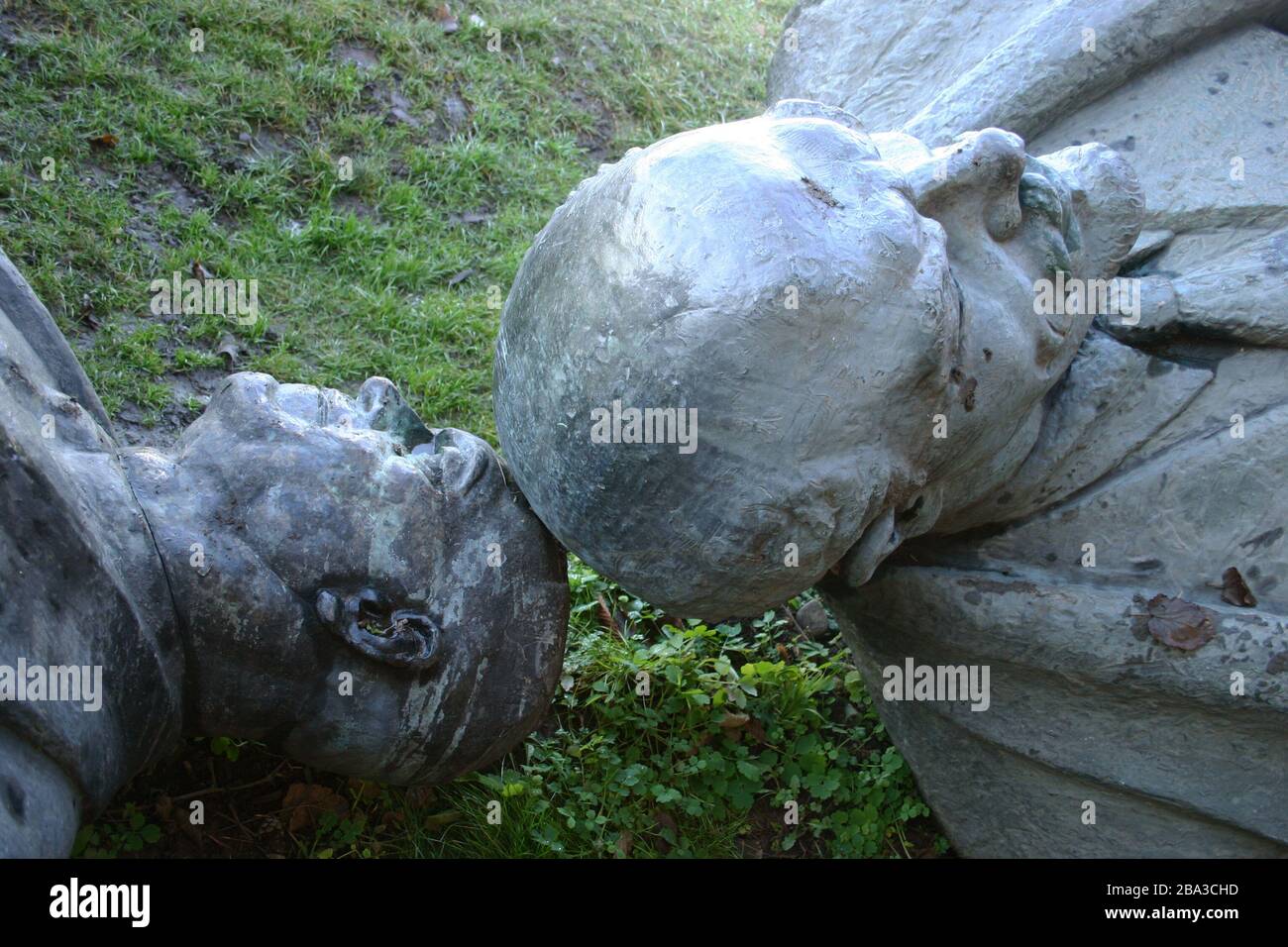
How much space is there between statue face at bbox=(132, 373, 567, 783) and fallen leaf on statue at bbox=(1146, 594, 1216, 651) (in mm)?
1099

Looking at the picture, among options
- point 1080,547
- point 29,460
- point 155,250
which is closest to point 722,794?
point 1080,547

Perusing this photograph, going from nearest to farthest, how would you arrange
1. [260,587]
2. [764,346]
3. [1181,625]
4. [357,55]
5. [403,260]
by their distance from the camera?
1. [764,346]
2. [260,587]
3. [1181,625]
4. [403,260]
5. [357,55]

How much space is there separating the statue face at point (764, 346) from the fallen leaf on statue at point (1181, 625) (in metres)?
0.50

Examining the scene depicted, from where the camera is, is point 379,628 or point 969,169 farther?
point 379,628

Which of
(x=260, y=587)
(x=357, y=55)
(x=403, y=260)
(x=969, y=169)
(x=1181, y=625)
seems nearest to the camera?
(x=969, y=169)

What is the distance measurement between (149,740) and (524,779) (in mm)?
966

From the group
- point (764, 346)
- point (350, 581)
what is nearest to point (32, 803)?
point (350, 581)

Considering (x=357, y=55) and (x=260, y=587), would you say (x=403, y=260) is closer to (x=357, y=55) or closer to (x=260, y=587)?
(x=357, y=55)

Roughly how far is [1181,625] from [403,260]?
310cm

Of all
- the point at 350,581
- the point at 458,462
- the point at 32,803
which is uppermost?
the point at 458,462

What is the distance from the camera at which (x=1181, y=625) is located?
257 cm

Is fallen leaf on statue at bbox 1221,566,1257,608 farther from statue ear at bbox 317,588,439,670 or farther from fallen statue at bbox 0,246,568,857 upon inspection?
statue ear at bbox 317,588,439,670

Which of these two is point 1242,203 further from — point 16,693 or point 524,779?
point 16,693

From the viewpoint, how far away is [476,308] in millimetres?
4797
